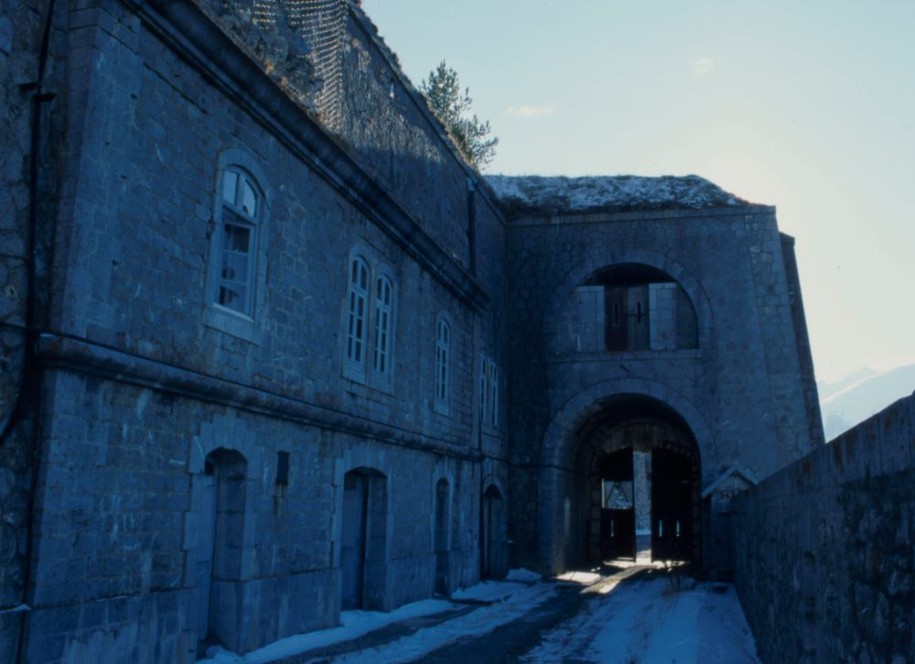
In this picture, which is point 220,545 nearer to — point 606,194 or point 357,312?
point 357,312

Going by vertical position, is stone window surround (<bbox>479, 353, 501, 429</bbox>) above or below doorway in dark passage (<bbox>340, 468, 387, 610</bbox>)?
above

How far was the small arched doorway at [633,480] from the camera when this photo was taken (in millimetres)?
24078

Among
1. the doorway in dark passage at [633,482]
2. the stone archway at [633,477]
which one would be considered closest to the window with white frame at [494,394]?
the doorway in dark passage at [633,482]

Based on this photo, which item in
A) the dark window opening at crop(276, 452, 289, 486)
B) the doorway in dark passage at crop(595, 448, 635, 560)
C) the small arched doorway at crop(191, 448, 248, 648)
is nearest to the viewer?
the small arched doorway at crop(191, 448, 248, 648)

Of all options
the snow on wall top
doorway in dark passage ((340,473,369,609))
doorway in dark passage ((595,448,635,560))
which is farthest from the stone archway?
doorway in dark passage ((340,473,369,609))

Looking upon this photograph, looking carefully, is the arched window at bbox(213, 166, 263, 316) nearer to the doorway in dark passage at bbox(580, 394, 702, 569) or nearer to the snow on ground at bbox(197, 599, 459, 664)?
the snow on ground at bbox(197, 599, 459, 664)

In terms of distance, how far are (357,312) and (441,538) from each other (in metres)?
5.27

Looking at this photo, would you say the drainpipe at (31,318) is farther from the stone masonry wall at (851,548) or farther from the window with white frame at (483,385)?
the window with white frame at (483,385)

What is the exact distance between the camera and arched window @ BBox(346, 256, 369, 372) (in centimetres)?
1209

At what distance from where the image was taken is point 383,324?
43.8ft

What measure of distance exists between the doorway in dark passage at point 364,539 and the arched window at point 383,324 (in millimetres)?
1570

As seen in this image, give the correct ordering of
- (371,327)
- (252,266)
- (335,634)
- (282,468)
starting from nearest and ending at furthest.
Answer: (252,266)
(282,468)
(335,634)
(371,327)

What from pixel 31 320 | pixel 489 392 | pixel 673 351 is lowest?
pixel 31 320

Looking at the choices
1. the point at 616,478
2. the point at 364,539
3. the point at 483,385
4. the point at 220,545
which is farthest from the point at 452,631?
the point at 616,478
